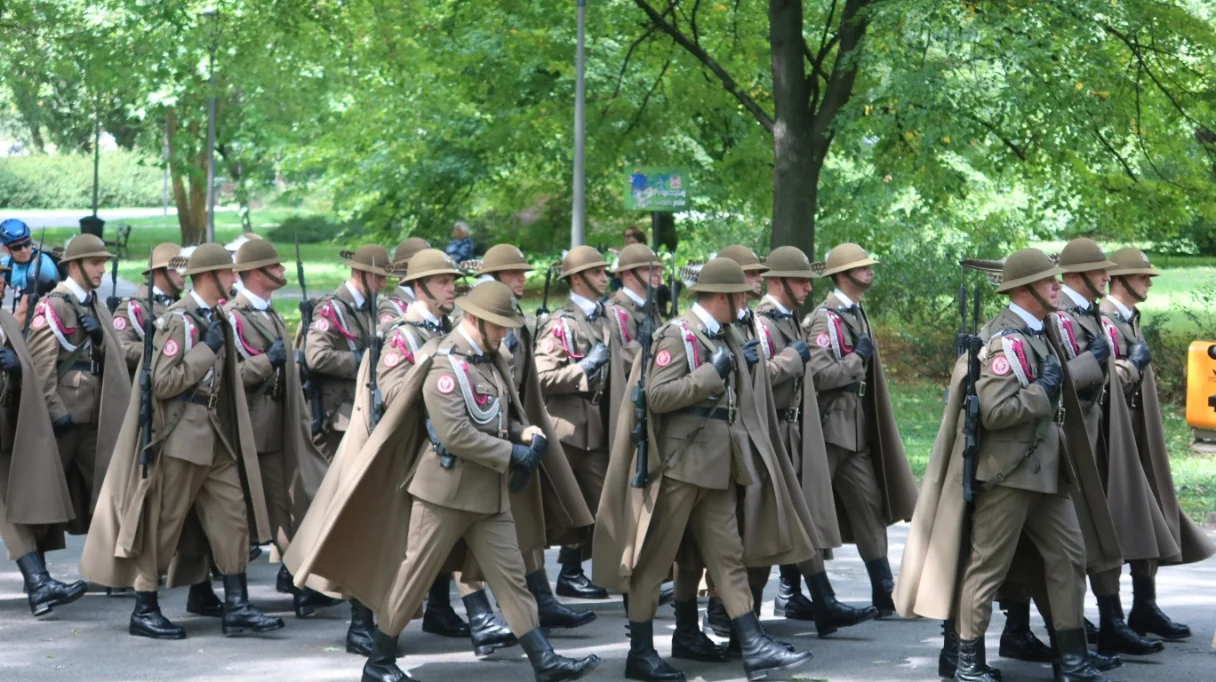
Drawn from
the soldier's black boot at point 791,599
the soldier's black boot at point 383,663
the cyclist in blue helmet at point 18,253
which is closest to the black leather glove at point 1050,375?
the soldier's black boot at point 791,599

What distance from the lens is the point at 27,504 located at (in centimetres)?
945

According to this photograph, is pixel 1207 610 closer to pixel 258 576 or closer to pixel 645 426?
pixel 645 426

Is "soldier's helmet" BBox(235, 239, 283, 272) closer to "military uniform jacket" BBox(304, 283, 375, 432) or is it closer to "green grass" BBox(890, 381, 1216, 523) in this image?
"military uniform jacket" BBox(304, 283, 375, 432)

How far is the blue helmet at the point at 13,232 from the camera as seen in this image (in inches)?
456

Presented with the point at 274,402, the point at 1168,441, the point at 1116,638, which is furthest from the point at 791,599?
the point at 1168,441

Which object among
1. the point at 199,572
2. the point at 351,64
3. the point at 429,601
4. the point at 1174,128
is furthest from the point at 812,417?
the point at 351,64

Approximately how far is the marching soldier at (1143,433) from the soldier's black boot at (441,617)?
3.62 meters

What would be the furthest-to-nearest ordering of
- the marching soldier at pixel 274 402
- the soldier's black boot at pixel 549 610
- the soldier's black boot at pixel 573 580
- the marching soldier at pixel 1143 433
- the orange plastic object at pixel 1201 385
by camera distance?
1. the orange plastic object at pixel 1201 385
2. the soldier's black boot at pixel 573 580
3. the marching soldier at pixel 274 402
4. the soldier's black boot at pixel 549 610
5. the marching soldier at pixel 1143 433

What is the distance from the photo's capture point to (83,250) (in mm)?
9992

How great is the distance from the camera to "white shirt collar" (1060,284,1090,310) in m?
8.80

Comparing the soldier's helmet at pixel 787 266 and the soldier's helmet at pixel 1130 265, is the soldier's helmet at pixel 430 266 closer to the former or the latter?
the soldier's helmet at pixel 787 266

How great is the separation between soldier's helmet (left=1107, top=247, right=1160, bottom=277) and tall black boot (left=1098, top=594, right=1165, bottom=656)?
76.6 inches

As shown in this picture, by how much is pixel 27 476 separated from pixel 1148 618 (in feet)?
20.7

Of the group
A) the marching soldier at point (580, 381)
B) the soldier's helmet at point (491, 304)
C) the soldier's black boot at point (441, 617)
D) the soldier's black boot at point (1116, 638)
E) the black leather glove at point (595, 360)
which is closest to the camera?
the soldier's helmet at point (491, 304)
